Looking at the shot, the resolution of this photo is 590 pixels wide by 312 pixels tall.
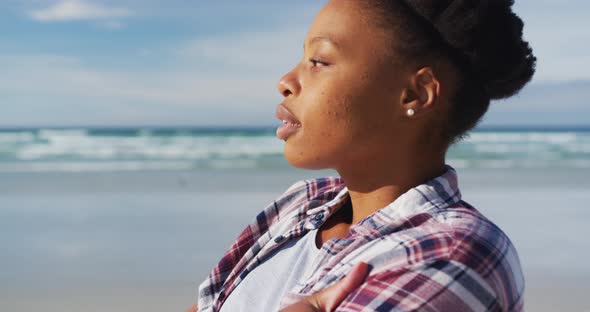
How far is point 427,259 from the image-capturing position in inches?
56.3

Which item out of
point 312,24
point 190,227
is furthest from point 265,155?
point 312,24

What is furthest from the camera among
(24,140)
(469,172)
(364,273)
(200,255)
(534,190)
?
(24,140)

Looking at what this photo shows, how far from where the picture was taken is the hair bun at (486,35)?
5.25ft

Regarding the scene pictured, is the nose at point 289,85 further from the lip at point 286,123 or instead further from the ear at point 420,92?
the ear at point 420,92

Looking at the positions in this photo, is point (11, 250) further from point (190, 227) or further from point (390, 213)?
point (390, 213)

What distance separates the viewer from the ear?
5.55 feet

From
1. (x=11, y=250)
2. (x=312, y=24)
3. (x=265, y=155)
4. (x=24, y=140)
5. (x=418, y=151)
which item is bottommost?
(x=418, y=151)

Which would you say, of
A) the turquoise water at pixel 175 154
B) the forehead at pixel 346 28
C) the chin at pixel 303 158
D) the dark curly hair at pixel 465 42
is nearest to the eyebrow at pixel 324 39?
the forehead at pixel 346 28

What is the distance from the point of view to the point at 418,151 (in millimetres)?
1757

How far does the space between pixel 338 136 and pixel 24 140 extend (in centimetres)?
1967

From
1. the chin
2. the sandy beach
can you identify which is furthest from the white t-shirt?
the sandy beach

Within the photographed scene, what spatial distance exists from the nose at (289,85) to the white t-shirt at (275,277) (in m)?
0.37

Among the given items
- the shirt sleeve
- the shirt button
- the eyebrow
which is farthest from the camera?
the shirt button

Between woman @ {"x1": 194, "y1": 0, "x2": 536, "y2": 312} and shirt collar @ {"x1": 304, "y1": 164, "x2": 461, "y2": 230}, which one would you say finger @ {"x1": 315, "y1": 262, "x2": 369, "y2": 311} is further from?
shirt collar @ {"x1": 304, "y1": 164, "x2": 461, "y2": 230}
